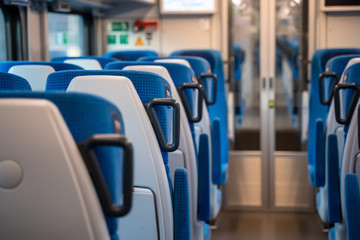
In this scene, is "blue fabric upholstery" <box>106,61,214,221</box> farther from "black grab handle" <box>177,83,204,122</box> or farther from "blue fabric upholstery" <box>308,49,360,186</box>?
"blue fabric upholstery" <box>308,49,360,186</box>

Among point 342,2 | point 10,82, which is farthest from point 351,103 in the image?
point 342,2

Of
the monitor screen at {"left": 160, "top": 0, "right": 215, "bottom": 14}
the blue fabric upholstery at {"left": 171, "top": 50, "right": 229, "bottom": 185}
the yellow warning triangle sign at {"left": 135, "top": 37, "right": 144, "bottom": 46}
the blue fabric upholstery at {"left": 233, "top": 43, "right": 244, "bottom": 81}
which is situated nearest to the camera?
Answer: the blue fabric upholstery at {"left": 171, "top": 50, "right": 229, "bottom": 185}

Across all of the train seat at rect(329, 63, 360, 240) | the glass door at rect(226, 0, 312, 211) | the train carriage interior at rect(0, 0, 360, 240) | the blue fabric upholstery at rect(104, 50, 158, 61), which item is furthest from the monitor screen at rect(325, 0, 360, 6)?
the train seat at rect(329, 63, 360, 240)

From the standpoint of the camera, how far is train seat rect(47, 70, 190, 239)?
2.23 meters

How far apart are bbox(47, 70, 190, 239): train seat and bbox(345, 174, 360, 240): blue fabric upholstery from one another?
86 centimetres

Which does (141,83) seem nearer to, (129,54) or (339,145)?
(339,145)

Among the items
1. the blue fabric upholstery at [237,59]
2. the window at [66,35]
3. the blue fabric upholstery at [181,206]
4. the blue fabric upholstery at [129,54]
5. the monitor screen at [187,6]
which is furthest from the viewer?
the monitor screen at [187,6]

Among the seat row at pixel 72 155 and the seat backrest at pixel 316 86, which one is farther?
the seat backrest at pixel 316 86

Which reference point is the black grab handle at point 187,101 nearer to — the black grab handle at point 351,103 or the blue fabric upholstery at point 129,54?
the black grab handle at point 351,103

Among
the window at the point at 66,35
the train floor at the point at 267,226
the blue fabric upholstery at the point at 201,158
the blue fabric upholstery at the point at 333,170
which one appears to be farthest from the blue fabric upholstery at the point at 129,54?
the blue fabric upholstery at the point at 333,170

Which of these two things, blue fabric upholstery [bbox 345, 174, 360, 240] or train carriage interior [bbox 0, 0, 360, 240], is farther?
blue fabric upholstery [bbox 345, 174, 360, 240]

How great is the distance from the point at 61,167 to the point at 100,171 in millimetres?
151

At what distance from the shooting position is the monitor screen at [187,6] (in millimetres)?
6488

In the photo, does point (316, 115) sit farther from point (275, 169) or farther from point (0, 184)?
point (0, 184)
